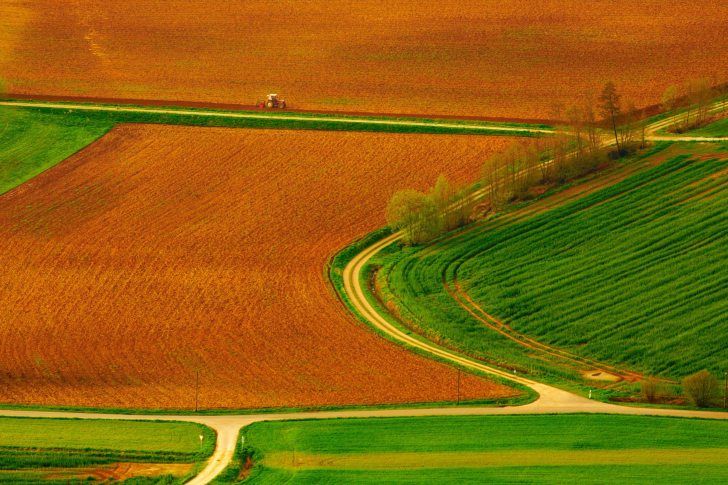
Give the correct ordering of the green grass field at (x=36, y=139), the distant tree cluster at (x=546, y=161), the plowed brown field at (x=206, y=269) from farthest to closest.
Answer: the green grass field at (x=36, y=139)
the distant tree cluster at (x=546, y=161)
the plowed brown field at (x=206, y=269)

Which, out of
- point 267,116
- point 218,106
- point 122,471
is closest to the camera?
point 122,471

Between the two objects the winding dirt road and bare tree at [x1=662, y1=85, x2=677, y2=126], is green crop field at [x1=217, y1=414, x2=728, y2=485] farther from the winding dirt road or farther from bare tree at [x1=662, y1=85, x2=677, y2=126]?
bare tree at [x1=662, y1=85, x2=677, y2=126]

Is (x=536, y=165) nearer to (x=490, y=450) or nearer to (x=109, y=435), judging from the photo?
(x=490, y=450)

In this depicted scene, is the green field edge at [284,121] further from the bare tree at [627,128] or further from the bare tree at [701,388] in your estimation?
the bare tree at [701,388]

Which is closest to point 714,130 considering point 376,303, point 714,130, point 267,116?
point 714,130

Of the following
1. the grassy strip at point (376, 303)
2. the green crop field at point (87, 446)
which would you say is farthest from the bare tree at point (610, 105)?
the green crop field at point (87, 446)

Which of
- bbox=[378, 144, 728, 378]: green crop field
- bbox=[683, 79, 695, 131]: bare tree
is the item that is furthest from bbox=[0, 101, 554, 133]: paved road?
bbox=[378, 144, 728, 378]: green crop field
